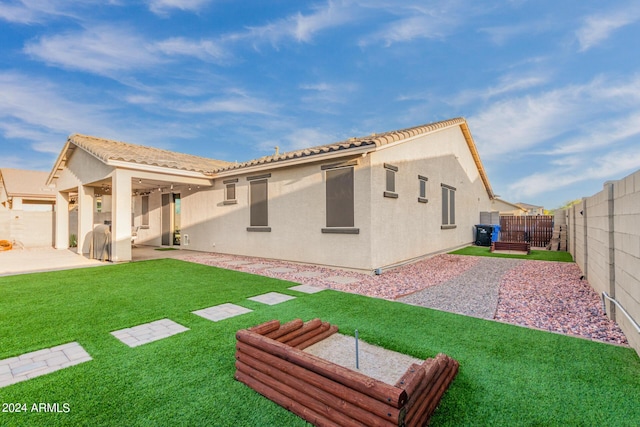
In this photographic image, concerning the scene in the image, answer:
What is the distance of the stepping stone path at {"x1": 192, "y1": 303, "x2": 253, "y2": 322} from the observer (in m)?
4.44

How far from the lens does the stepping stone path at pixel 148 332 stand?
11.7ft

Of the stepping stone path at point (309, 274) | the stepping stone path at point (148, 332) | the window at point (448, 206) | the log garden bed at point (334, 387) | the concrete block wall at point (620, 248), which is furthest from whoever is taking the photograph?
the window at point (448, 206)

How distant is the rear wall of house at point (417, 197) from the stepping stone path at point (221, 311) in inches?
163

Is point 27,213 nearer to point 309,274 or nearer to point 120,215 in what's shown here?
point 120,215

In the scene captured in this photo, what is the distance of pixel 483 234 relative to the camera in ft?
53.1

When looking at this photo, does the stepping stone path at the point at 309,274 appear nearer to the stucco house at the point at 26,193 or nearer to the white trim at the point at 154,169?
the white trim at the point at 154,169

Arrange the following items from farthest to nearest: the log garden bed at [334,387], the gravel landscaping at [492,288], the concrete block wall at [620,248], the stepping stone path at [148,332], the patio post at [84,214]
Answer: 1. the patio post at [84,214]
2. the gravel landscaping at [492,288]
3. the stepping stone path at [148,332]
4. the concrete block wall at [620,248]
5. the log garden bed at [334,387]

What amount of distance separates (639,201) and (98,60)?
15.9 metres

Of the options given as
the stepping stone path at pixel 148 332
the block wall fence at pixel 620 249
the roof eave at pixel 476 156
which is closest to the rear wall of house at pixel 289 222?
the block wall fence at pixel 620 249

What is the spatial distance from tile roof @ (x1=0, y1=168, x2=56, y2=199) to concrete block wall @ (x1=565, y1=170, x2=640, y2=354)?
A: 23.7 meters

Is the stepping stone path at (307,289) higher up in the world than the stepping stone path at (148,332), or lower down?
lower down

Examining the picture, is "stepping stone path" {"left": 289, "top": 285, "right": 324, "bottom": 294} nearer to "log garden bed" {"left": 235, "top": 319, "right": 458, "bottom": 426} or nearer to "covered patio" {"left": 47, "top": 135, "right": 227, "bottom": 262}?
"log garden bed" {"left": 235, "top": 319, "right": 458, "bottom": 426}

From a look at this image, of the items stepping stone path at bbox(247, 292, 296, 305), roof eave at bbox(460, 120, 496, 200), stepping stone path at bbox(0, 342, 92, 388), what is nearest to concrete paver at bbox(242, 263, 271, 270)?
stepping stone path at bbox(247, 292, 296, 305)

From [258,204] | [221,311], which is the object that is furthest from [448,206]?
[221,311]
